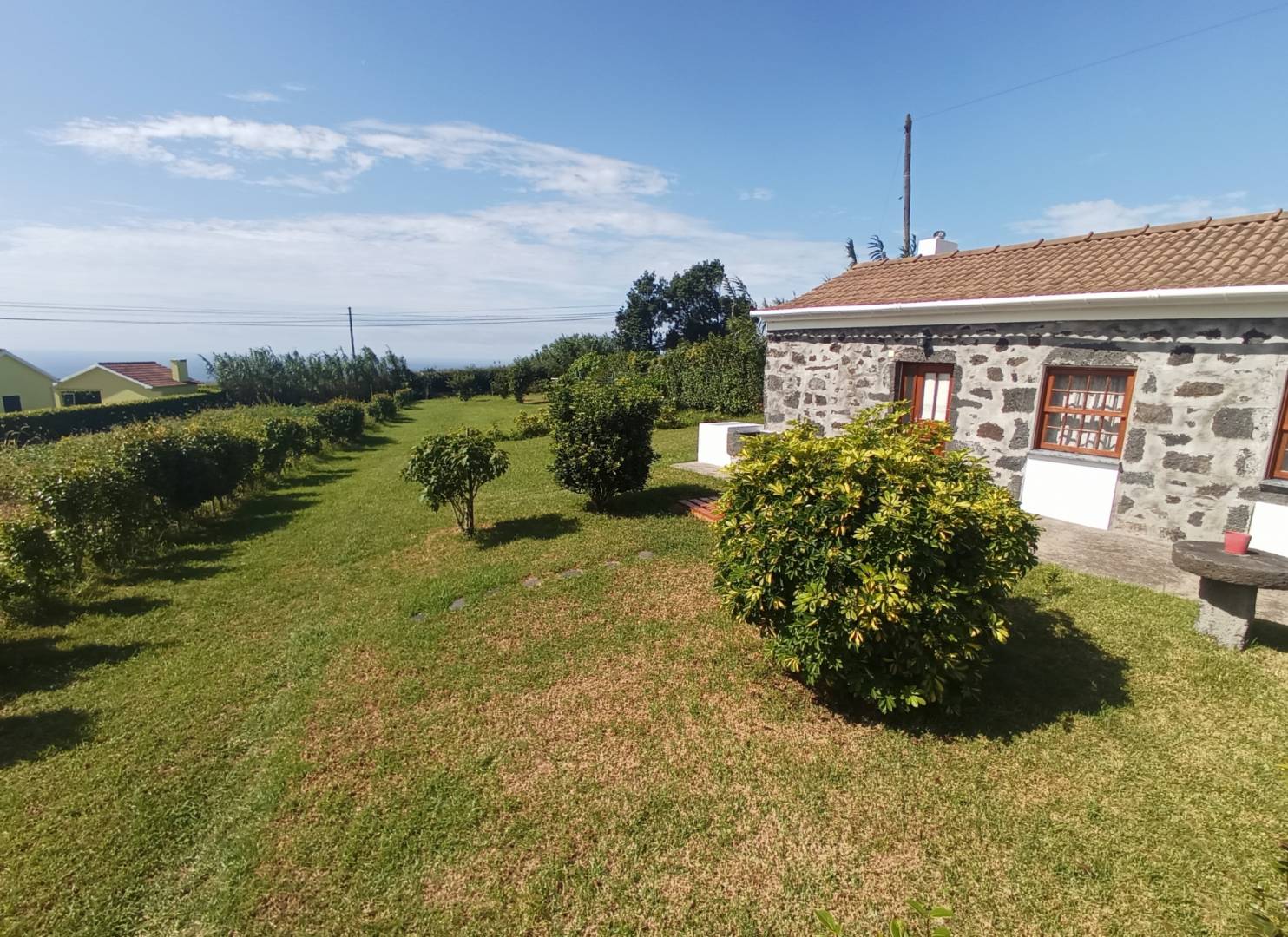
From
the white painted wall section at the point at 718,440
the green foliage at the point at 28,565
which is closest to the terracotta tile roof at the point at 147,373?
the green foliage at the point at 28,565

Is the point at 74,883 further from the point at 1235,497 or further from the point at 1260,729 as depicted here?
the point at 1235,497

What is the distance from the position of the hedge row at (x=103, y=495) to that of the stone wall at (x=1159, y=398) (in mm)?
11655

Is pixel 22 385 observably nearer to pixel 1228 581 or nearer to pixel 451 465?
pixel 451 465

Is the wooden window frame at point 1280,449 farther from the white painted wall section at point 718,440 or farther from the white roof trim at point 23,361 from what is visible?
the white roof trim at point 23,361

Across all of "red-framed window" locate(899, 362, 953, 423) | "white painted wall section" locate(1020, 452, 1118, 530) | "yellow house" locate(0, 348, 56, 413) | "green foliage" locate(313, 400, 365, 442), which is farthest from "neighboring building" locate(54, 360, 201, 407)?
"white painted wall section" locate(1020, 452, 1118, 530)

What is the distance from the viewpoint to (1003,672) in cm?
436

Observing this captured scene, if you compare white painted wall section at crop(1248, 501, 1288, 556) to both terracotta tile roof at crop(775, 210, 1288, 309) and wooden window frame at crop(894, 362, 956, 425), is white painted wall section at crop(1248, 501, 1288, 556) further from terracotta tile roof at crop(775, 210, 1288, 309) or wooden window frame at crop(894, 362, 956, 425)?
wooden window frame at crop(894, 362, 956, 425)

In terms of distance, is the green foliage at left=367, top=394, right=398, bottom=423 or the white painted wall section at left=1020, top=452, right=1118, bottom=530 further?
the green foliage at left=367, top=394, right=398, bottom=423

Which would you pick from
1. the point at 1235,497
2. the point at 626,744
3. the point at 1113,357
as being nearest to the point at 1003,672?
the point at 626,744

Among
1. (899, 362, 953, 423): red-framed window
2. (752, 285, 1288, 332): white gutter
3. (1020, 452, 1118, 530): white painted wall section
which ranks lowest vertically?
(1020, 452, 1118, 530): white painted wall section

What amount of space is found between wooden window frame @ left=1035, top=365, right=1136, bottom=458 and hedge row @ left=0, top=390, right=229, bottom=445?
25038mm

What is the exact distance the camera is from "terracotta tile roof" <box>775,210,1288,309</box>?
6.25m

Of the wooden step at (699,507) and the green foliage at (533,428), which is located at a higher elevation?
the green foliage at (533,428)

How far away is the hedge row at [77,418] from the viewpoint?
2059 centimetres
